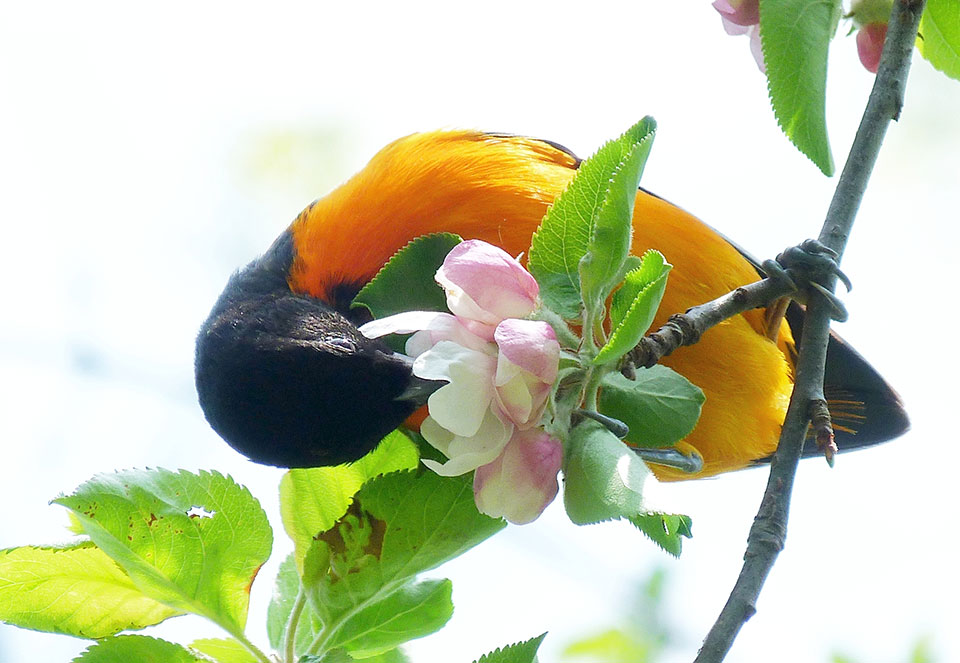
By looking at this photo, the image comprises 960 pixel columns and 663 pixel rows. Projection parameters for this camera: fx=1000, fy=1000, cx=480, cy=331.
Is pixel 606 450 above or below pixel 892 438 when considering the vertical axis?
below

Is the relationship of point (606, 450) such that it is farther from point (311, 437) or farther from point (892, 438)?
point (892, 438)

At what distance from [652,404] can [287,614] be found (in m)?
0.65

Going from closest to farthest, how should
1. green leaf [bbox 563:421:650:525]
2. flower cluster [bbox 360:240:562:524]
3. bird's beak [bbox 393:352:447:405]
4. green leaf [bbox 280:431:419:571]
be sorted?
green leaf [bbox 563:421:650:525]
flower cluster [bbox 360:240:562:524]
green leaf [bbox 280:431:419:571]
bird's beak [bbox 393:352:447:405]

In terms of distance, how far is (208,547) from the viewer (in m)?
1.28

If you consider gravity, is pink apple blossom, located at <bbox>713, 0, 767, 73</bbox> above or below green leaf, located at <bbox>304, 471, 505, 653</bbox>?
above

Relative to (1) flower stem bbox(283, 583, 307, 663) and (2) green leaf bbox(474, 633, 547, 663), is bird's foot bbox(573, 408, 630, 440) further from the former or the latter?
(1) flower stem bbox(283, 583, 307, 663)

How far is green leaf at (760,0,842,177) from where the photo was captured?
1503mm

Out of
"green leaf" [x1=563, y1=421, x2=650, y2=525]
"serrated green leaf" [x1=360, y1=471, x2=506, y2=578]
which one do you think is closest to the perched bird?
"serrated green leaf" [x1=360, y1=471, x2=506, y2=578]

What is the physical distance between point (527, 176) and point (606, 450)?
1531mm

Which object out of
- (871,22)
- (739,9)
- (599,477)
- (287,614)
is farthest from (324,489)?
(871,22)

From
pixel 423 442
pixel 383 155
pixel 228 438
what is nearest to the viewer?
pixel 423 442

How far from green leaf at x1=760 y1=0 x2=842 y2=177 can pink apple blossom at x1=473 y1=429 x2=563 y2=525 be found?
2.34ft

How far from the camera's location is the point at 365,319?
7.85 feet

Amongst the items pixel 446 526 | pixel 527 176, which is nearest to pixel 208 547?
pixel 446 526
